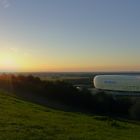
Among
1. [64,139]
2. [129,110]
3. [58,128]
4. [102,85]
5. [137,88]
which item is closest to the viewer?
[64,139]

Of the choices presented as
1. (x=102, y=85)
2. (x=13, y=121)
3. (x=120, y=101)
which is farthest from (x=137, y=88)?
(x=13, y=121)

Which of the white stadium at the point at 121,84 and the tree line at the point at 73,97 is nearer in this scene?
the tree line at the point at 73,97

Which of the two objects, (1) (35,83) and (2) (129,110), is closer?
(2) (129,110)

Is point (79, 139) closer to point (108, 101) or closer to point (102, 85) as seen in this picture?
point (108, 101)

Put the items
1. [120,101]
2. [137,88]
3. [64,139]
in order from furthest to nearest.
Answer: [137,88] → [120,101] → [64,139]

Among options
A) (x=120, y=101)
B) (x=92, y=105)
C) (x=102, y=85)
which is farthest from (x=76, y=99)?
(x=102, y=85)

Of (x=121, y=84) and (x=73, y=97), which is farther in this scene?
(x=121, y=84)

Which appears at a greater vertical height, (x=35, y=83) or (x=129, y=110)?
(x=35, y=83)

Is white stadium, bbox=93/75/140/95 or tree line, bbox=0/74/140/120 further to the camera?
white stadium, bbox=93/75/140/95

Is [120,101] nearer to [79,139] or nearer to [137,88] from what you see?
[137,88]
